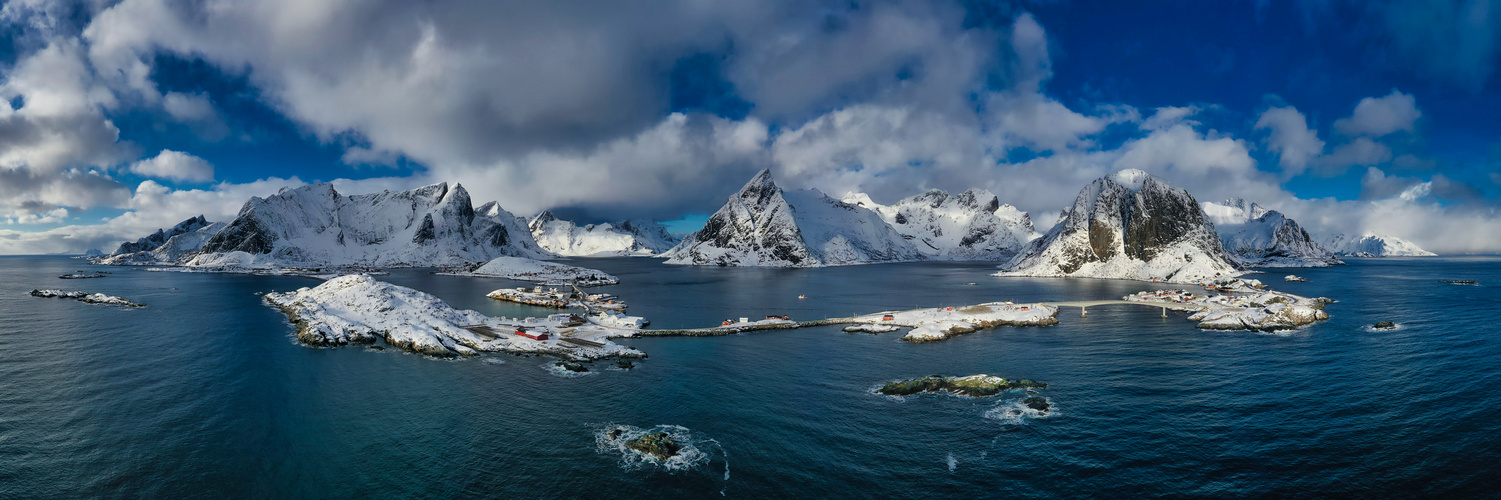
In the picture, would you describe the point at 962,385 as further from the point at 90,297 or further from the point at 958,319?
the point at 90,297

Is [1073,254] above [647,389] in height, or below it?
above

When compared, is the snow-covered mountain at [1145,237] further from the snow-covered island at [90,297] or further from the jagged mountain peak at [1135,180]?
the snow-covered island at [90,297]

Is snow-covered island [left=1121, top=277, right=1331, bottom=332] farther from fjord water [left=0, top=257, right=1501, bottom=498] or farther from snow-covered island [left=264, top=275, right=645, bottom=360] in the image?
snow-covered island [left=264, top=275, right=645, bottom=360]

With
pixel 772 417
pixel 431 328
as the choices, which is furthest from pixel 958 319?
pixel 431 328

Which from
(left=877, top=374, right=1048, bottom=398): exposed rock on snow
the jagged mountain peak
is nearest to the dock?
(left=877, top=374, right=1048, bottom=398): exposed rock on snow

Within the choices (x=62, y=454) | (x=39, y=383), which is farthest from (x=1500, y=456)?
(x=39, y=383)

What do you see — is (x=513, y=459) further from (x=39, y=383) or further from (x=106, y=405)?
(x=39, y=383)

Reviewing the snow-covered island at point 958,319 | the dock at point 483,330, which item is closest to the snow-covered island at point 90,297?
the dock at point 483,330
